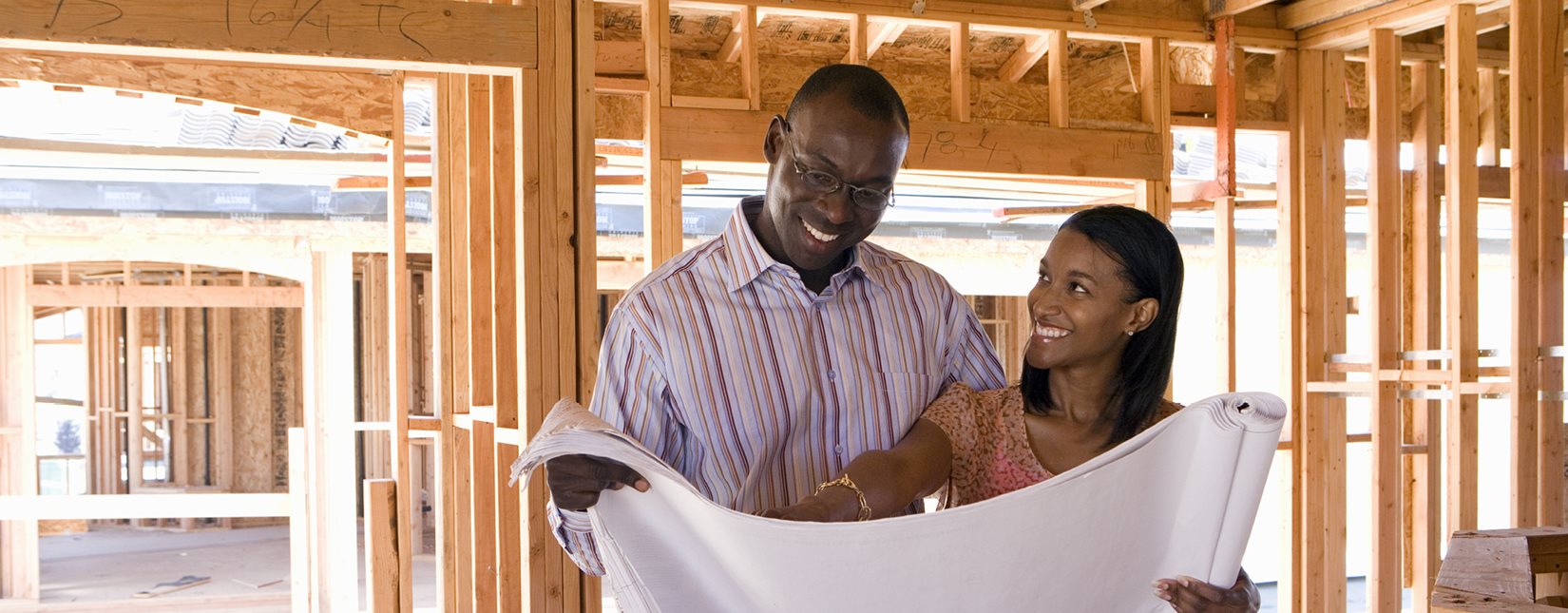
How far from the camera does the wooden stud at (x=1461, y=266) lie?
4.74m

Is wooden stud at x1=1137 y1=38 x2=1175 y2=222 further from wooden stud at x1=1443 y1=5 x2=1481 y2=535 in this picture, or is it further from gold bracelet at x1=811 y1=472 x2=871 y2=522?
gold bracelet at x1=811 y1=472 x2=871 y2=522

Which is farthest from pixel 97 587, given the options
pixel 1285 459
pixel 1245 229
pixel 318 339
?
pixel 1245 229

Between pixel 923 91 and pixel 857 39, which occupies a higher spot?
pixel 857 39

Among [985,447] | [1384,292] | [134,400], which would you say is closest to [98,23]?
[985,447]

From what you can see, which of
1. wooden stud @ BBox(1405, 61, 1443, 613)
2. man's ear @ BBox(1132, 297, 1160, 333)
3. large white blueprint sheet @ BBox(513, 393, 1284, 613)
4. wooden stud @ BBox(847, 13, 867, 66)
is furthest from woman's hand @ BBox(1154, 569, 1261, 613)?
wooden stud @ BBox(1405, 61, 1443, 613)

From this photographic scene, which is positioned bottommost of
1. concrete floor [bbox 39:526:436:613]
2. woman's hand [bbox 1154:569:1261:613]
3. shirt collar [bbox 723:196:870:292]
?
concrete floor [bbox 39:526:436:613]

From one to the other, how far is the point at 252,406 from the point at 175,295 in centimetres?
310

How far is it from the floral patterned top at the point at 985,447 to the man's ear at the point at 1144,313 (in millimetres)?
134

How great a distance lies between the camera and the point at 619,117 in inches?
218

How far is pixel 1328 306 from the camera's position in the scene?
5.56m

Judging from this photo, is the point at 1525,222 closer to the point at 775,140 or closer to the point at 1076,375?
the point at 1076,375

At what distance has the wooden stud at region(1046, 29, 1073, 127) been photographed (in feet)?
16.2

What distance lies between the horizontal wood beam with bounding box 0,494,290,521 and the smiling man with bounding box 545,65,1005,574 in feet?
21.1

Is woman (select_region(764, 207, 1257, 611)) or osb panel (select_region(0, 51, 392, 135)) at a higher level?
osb panel (select_region(0, 51, 392, 135))
